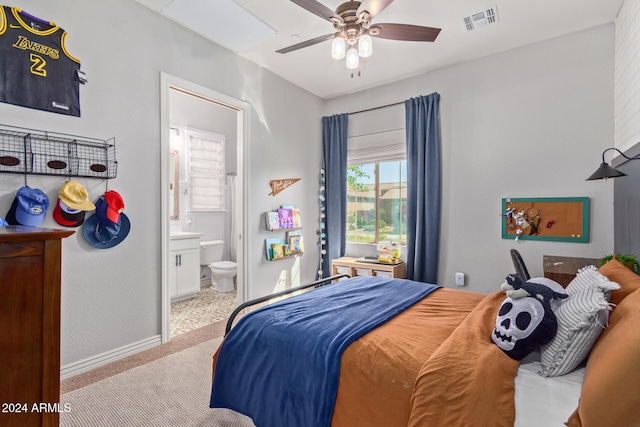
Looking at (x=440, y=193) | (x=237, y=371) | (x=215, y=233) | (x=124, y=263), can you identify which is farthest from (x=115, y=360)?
(x=440, y=193)

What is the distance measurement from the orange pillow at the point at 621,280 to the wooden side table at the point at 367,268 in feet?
6.98

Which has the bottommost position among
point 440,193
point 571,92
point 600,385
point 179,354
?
point 179,354

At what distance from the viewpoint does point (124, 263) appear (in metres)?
2.53

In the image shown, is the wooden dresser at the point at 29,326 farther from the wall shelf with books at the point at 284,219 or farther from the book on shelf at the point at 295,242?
the book on shelf at the point at 295,242

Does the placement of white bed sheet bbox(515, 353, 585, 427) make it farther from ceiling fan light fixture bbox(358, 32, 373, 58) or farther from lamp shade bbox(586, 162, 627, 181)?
ceiling fan light fixture bbox(358, 32, 373, 58)

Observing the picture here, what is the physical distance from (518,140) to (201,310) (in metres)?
3.99

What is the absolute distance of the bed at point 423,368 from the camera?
3.23 ft

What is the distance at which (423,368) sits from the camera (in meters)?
1.18

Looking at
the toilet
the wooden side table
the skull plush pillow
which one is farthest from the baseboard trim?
the skull plush pillow

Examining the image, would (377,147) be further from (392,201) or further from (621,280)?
(621,280)

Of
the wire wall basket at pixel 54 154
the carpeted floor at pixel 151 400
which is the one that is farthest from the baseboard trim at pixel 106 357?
the wire wall basket at pixel 54 154

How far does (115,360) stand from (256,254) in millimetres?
1637

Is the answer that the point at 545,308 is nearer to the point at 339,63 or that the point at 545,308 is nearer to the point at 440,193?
the point at 440,193

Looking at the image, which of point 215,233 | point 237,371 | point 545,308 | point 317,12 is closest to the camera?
point 545,308
